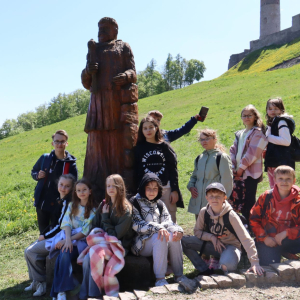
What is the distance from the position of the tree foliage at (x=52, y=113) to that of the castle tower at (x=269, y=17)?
27.6 m

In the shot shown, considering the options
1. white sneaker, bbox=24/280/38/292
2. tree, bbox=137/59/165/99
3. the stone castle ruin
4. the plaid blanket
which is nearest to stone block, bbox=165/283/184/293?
the plaid blanket

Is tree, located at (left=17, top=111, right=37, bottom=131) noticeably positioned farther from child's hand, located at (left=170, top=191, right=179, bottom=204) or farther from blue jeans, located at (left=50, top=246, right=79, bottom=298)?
blue jeans, located at (left=50, top=246, right=79, bottom=298)

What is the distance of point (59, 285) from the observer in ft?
12.8

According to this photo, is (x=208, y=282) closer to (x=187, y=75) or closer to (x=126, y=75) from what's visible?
(x=126, y=75)

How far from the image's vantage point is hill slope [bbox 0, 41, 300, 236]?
9398 mm

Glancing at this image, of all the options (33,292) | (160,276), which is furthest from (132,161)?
(33,292)

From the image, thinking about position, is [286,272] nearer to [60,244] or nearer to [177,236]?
[177,236]

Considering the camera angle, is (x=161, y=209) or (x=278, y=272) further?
(x=161, y=209)

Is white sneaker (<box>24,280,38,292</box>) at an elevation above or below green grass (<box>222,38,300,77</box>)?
below

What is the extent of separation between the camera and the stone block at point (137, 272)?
161 inches

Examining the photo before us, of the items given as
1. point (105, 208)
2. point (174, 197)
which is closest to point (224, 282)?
point (174, 197)

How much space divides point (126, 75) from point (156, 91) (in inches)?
1842

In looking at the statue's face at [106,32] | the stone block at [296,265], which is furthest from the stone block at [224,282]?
the statue's face at [106,32]

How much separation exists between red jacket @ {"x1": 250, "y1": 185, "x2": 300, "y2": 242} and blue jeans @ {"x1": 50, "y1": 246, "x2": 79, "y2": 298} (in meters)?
2.15
